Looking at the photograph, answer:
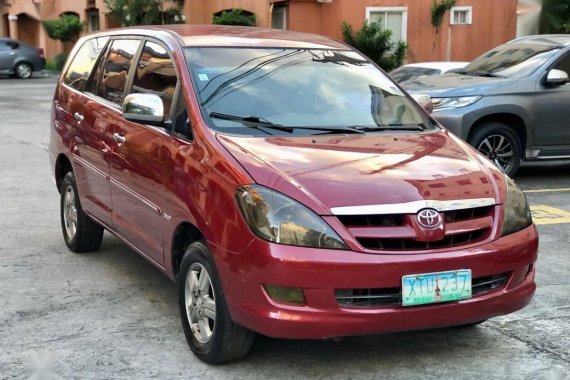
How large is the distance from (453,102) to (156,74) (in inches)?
189

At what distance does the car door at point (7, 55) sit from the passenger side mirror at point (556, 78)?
2602cm

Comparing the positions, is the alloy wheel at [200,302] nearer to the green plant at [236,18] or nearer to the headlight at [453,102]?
the headlight at [453,102]

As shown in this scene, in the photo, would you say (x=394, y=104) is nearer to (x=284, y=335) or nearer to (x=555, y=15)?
(x=284, y=335)

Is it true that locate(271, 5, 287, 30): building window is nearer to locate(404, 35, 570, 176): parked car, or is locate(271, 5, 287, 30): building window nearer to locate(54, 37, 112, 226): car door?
locate(404, 35, 570, 176): parked car

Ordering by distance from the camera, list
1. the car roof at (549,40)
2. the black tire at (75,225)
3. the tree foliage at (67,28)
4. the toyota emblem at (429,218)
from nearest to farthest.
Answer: the toyota emblem at (429,218)
the black tire at (75,225)
the car roof at (549,40)
the tree foliage at (67,28)

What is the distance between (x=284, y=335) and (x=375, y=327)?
417 mm

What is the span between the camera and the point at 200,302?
4039 millimetres

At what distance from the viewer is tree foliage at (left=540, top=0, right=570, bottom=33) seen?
17047mm

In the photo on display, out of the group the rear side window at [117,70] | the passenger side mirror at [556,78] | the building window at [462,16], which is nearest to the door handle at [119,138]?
the rear side window at [117,70]

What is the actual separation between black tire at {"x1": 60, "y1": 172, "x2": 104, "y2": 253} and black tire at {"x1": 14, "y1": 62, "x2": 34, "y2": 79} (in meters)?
26.8

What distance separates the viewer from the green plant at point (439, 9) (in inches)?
796

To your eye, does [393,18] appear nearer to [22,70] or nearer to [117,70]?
[117,70]

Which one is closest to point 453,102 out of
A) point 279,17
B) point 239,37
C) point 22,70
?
point 239,37

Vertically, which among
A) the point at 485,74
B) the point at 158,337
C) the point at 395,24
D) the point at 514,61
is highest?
the point at 395,24
